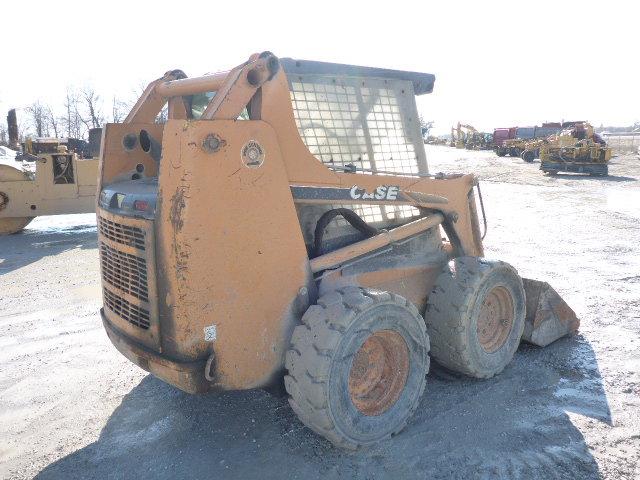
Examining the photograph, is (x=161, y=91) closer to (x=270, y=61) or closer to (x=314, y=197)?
(x=270, y=61)

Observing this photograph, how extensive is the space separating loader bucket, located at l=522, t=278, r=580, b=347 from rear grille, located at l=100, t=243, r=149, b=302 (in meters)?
3.19

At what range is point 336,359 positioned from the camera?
2.88 meters

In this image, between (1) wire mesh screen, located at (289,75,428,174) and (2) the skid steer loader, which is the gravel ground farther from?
(1) wire mesh screen, located at (289,75,428,174)

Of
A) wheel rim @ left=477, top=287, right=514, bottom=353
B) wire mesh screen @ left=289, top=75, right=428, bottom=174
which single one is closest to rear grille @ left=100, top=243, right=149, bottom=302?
wire mesh screen @ left=289, top=75, right=428, bottom=174

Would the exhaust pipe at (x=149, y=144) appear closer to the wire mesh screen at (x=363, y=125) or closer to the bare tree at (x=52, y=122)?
the wire mesh screen at (x=363, y=125)

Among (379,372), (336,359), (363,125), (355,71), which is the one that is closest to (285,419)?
(379,372)

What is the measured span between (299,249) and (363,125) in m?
1.23

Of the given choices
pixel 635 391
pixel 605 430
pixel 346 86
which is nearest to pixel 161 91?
pixel 346 86

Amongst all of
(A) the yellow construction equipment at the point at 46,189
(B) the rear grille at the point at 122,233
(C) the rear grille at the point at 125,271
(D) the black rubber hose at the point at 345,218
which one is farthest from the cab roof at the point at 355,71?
(A) the yellow construction equipment at the point at 46,189

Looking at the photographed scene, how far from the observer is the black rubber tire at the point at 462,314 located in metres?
3.76

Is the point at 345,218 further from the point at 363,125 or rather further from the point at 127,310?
the point at 127,310

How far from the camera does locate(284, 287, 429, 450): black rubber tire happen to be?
9.32 feet

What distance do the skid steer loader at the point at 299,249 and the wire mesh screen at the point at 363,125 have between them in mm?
13

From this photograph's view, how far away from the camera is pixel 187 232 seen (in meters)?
2.72
